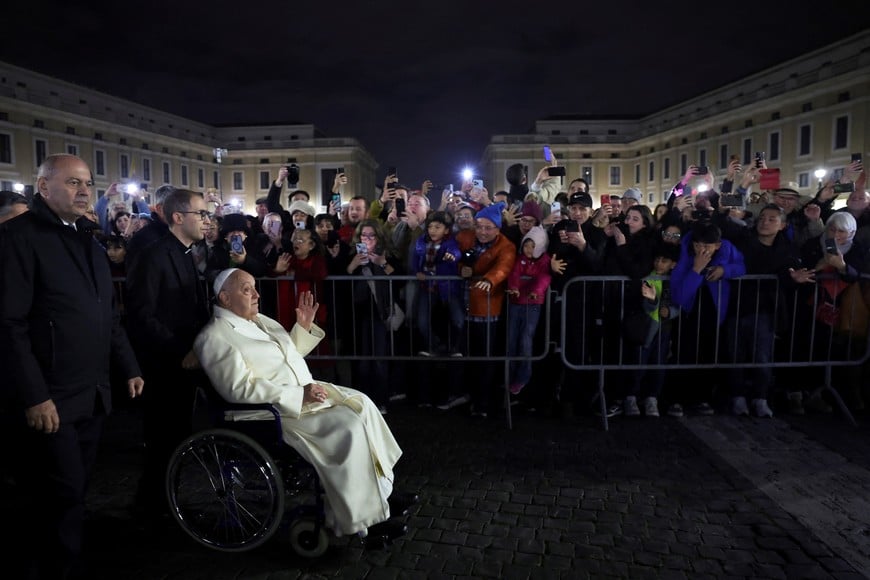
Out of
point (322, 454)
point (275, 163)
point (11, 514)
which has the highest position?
point (275, 163)

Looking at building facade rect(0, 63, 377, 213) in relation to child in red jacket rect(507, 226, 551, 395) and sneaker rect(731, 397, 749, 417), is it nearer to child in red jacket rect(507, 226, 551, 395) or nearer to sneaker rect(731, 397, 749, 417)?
child in red jacket rect(507, 226, 551, 395)

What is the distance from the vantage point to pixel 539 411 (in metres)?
6.31

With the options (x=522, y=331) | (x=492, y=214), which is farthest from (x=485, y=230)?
(x=522, y=331)

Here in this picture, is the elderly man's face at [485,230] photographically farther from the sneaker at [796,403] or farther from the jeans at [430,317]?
the sneaker at [796,403]

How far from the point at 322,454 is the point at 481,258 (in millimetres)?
3204

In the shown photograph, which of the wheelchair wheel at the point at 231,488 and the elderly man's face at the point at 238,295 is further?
the elderly man's face at the point at 238,295

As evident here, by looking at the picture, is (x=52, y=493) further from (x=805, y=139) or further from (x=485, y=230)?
(x=805, y=139)

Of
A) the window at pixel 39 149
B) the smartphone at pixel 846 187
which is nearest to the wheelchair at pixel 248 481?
the smartphone at pixel 846 187

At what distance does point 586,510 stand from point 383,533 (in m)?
1.41

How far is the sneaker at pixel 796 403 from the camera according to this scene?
606 centimetres

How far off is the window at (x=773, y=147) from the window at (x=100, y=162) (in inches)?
2522

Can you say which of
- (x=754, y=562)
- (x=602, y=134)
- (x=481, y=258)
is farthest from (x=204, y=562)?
(x=602, y=134)

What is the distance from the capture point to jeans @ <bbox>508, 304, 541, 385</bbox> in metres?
6.05

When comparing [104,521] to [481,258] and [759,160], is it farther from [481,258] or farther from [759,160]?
[759,160]
